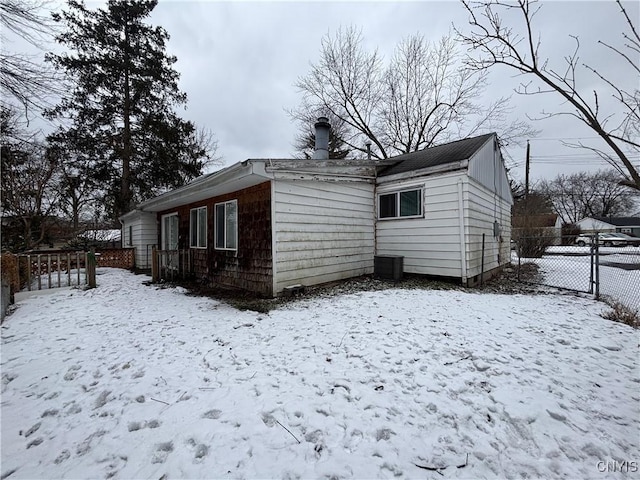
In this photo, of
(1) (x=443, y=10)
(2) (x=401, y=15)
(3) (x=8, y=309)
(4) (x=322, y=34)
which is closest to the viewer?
(3) (x=8, y=309)

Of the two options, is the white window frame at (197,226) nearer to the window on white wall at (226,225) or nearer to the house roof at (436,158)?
the window on white wall at (226,225)

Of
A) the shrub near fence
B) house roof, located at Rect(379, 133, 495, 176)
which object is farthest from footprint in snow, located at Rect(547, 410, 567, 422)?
the shrub near fence

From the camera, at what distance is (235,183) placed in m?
6.23

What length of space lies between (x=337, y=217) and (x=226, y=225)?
3013mm

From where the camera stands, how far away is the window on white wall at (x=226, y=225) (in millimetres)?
7048

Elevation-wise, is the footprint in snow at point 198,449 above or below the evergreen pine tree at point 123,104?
below

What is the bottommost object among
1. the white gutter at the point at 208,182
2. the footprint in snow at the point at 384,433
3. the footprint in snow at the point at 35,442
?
the footprint in snow at the point at 35,442

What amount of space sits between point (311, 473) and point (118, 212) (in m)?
17.0

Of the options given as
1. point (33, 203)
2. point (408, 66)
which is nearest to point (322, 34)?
point (408, 66)

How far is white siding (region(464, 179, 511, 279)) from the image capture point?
659 cm

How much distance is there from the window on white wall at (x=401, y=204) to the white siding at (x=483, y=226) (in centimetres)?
120

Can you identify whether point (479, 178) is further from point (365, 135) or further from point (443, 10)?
point (365, 135)

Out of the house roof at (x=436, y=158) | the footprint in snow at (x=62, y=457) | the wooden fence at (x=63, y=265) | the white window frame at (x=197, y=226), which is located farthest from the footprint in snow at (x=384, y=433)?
the wooden fence at (x=63, y=265)

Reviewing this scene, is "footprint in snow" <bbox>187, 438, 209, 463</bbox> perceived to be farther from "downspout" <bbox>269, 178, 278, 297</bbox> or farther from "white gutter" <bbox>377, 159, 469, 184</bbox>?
"white gutter" <bbox>377, 159, 469, 184</bbox>
